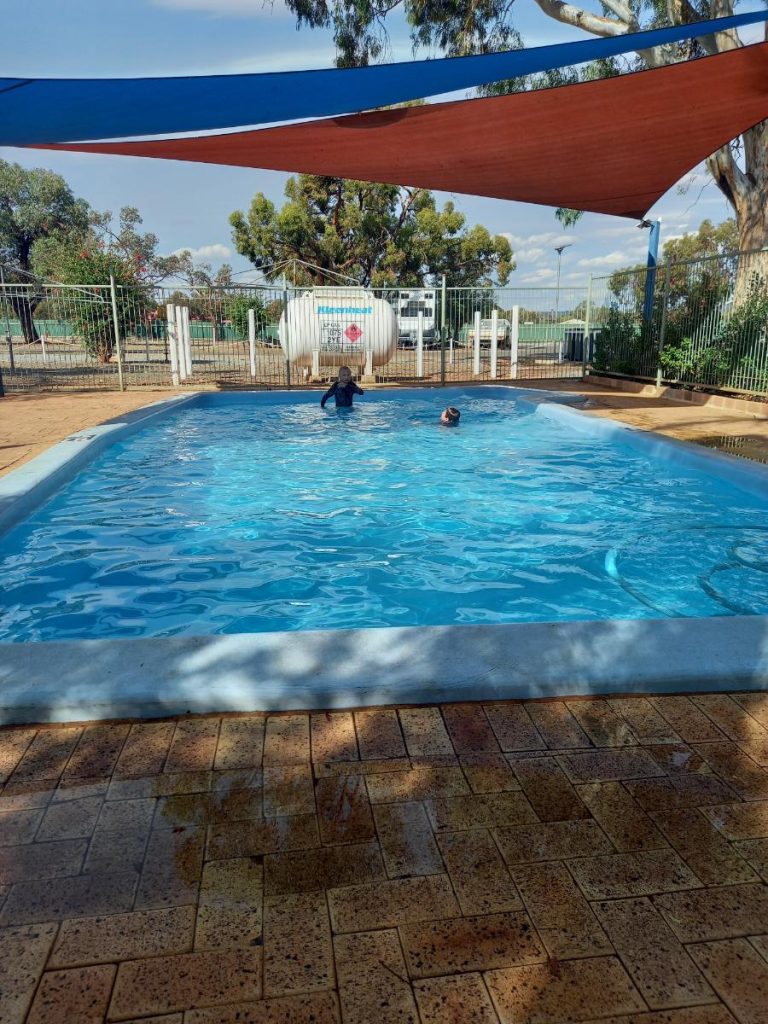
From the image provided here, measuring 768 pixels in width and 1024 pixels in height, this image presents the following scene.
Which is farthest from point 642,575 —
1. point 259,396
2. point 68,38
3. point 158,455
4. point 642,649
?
point 259,396

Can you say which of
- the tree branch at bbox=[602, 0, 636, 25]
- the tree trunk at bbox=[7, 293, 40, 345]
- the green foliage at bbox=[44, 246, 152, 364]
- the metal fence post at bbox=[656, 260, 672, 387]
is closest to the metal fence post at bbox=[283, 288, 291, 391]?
the green foliage at bbox=[44, 246, 152, 364]

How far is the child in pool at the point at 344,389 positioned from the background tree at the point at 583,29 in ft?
28.0

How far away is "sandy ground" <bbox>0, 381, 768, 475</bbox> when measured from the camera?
8281mm

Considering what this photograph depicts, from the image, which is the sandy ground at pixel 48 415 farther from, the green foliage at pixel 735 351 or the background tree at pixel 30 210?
the background tree at pixel 30 210

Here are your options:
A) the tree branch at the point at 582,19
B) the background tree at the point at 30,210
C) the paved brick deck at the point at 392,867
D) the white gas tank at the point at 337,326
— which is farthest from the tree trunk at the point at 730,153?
the background tree at the point at 30,210

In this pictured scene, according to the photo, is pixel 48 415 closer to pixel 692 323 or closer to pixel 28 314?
pixel 692 323

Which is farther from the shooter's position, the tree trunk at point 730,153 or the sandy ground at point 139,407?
the tree trunk at point 730,153

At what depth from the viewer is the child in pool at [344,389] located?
12.2 metres

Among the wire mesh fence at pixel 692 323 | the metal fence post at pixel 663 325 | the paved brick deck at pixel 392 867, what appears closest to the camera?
the paved brick deck at pixel 392 867

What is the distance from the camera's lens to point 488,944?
1.62 meters

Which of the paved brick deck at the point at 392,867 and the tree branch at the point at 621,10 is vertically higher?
the tree branch at the point at 621,10

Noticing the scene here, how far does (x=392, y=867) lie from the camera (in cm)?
185

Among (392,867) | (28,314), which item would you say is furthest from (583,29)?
(28,314)

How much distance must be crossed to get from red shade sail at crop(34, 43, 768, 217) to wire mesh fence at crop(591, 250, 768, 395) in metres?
3.34
